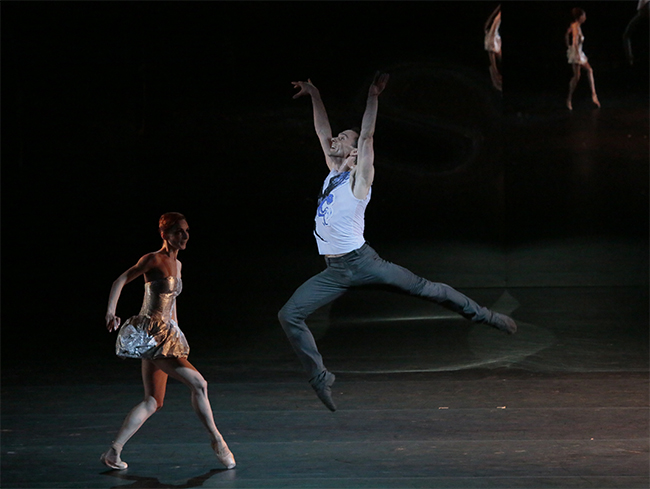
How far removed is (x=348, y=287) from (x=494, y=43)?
301 inches

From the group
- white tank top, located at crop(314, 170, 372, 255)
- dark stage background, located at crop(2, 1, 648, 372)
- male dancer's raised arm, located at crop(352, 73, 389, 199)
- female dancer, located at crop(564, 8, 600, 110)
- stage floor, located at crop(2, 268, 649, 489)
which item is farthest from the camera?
dark stage background, located at crop(2, 1, 648, 372)

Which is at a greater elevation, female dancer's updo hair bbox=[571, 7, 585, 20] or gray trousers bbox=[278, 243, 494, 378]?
female dancer's updo hair bbox=[571, 7, 585, 20]

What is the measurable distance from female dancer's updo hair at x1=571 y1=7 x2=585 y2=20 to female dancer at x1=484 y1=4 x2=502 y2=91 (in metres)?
0.94

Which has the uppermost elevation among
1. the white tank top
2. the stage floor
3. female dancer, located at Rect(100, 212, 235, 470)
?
the white tank top

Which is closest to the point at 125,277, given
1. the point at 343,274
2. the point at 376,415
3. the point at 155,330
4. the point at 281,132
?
the point at 155,330

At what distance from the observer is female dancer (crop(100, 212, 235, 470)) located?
12.9 feet

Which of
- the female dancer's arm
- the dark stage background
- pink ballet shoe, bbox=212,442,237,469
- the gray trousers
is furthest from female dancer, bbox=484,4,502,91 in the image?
pink ballet shoe, bbox=212,442,237,469

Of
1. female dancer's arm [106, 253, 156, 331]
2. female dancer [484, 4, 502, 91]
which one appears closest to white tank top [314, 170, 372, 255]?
female dancer's arm [106, 253, 156, 331]

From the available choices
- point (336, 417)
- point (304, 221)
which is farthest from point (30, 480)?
point (304, 221)

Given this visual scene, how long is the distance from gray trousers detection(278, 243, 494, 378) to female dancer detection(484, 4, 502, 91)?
7385mm

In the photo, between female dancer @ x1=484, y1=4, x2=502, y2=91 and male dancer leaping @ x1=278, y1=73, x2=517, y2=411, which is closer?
male dancer leaping @ x1=278, y1=73, x2=517, y2=411

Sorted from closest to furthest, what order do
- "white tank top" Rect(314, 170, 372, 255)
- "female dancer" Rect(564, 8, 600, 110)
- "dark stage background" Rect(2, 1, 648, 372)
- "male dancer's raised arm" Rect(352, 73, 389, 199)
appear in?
1. "male dancer's raised arm" Rect(352, 73, 389, 199)
2. "white tank top" Rect(314, 170, 372, 255)
3. "female dancer" Rect(564, 8, 600, 110)
4. "dark stage background" Rect(2, 1, 648, 372)

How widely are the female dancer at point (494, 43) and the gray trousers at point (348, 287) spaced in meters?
7.39

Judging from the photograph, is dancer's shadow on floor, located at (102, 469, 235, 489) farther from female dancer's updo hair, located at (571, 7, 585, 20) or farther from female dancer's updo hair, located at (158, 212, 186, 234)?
female dancer's updo hair, located at (571, 7, 585, 20)
